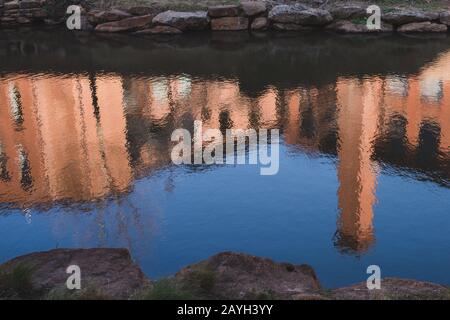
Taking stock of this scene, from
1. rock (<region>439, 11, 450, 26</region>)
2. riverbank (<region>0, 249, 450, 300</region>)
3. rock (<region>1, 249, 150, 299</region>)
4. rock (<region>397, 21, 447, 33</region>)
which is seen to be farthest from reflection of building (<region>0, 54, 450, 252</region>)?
rock (<region>439, 11, 450, 26</region>)

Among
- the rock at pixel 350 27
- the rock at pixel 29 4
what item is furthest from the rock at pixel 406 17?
the rock at pixel 29 4

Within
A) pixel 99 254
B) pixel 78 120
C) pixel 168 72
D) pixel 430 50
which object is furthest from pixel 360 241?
pixel 430 50

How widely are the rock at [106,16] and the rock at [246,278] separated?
23.5 metres

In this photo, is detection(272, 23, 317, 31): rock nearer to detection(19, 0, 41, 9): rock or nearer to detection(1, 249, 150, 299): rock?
detection(19, 0, 41, 9): rock

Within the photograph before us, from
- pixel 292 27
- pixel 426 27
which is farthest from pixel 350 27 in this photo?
pixel 426 27

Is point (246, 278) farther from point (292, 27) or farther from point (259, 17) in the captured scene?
point (259, 17)

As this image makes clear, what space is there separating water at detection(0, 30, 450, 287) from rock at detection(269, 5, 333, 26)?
3.30m

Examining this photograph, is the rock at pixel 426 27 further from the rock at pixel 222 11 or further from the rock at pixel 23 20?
the rock at pixel 23 20

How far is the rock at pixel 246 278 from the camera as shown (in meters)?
8.87

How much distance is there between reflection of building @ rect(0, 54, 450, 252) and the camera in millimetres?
14664

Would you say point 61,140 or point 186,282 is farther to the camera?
point 61,140

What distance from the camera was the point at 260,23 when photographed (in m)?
31.1

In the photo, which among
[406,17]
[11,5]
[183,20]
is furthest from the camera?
[11,5]

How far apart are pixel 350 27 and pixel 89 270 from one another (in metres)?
23.3
